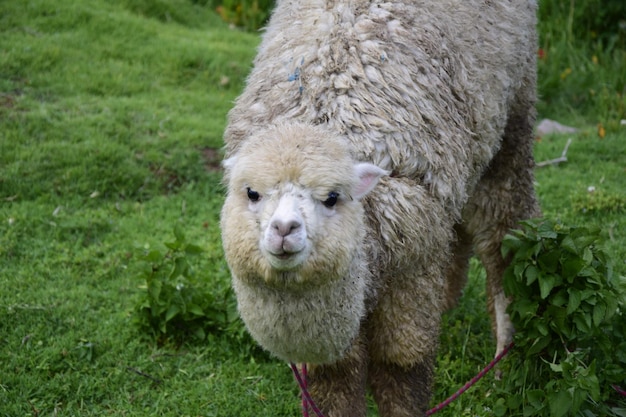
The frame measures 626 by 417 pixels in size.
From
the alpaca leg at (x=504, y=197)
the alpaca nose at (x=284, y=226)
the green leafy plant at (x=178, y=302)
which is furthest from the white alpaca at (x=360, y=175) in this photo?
the green leafy plant at (x=178, y=302)

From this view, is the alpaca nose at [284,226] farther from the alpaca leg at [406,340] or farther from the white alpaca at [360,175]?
the alpaca leg at [406,340]

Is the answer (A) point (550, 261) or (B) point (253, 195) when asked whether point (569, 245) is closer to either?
(A) point (550, 261)

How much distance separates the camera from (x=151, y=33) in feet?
27.1

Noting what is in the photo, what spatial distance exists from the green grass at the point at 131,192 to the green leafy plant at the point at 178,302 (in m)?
0.09

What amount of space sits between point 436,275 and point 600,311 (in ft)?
2.49

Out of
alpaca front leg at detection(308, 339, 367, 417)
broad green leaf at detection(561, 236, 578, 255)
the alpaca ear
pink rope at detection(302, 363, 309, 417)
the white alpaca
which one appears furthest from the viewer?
broad green leaf at detection(561, 236, 578, 255)

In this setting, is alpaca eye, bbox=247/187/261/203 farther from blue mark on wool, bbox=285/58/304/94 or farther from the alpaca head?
blue mark on wool, bbox=285/58/304/94

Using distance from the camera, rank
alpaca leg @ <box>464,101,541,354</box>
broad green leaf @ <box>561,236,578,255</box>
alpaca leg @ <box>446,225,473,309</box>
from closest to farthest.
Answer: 1. broad green leaf @ <box>561,236,578,255</box>
2. alpaca leg @ <box>464,101,541,354</box>
3. alpaca leg @ <box>446,225,473,309</box>

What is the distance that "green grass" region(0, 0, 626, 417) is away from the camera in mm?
4395

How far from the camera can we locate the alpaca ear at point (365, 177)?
2979 mm

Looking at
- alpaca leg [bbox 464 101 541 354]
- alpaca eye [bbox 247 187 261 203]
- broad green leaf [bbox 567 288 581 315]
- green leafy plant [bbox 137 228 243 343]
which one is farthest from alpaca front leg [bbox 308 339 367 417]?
alpaca leg [bbox 464 101 541 354]

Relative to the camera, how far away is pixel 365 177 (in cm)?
301

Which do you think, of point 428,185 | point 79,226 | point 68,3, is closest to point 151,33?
point 68,3

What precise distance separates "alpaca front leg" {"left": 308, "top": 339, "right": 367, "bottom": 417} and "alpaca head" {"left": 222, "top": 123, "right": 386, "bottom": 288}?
64cm
